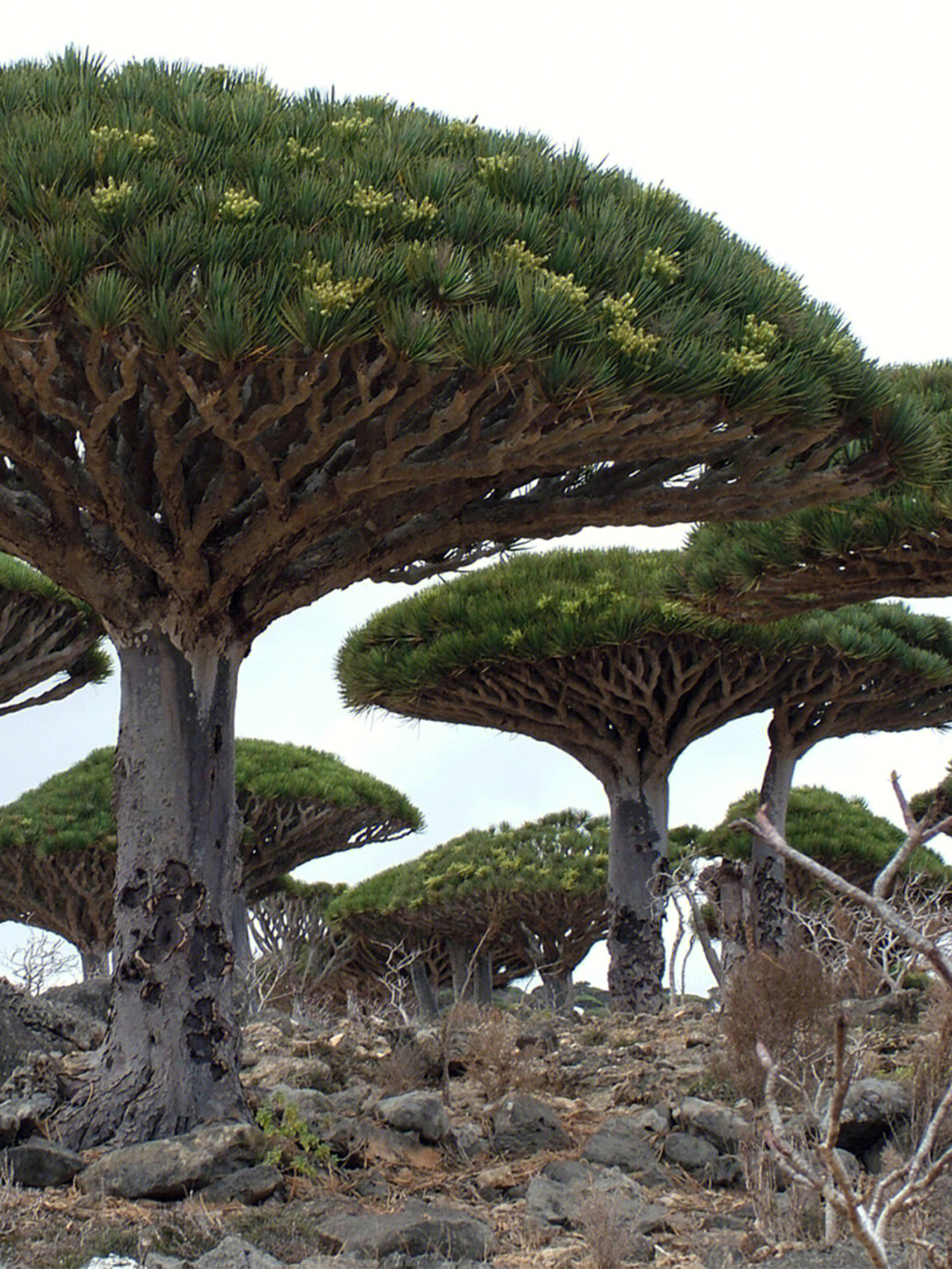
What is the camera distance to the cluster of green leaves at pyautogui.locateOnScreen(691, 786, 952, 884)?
62.8 ft

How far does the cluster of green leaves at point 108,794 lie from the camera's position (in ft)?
62.6

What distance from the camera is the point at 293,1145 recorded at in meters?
6.33

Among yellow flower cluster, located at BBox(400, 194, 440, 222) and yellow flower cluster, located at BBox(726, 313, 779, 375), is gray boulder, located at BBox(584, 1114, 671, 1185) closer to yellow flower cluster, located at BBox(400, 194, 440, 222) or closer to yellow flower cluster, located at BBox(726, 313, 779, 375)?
yellow flower cluster, located at BBox(726, 313, 779, 375)

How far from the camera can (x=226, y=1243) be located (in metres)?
4.93

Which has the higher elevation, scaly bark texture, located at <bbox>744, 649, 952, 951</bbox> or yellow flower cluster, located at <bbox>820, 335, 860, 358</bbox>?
yellow flower cluster, located at <bbox>820, 335, 860, 358</bbox>

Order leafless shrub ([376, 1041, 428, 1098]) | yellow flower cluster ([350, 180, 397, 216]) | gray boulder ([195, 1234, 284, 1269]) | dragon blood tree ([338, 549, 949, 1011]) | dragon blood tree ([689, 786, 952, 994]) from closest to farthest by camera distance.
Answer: gray boulder ([195, 1234, 284, 1269]) < yellow flower cluster ([350, 180, 397, 216]) < leafless shrub ([376, 1041, 428, 1098]) < dragon blood tree ([338, 549, 949, 1011]) < dragon blood tree ([689, 786, 952, 994])

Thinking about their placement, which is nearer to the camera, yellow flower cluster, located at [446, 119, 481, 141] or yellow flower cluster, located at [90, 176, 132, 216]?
yellow flower cluster, located at [90, 176, 132, 216]

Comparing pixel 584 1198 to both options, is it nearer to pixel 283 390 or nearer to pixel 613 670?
pixel 283 390

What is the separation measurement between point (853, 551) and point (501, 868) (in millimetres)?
12633

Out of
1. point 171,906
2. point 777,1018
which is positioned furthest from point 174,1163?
point 777,1018

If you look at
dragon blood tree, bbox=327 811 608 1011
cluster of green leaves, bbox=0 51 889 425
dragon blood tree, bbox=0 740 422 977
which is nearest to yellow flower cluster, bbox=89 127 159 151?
cluster of green leaves, bbox=0 51 889 425

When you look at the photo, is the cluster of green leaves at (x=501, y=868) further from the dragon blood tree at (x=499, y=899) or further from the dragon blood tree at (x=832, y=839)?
the dragon blood tree at (x=832, y=839)

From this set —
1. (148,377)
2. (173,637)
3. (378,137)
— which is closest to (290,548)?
(173,637)

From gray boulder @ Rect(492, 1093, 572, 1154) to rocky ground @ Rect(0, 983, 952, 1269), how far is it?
0.04 feet
